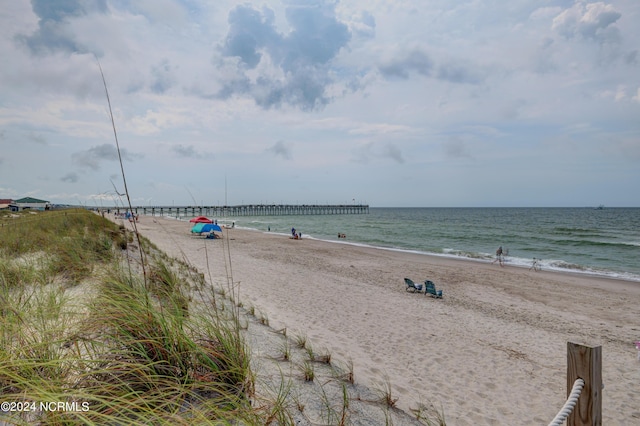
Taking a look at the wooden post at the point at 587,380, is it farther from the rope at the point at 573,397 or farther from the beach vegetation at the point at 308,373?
the beach vegetation at the point at 308,373

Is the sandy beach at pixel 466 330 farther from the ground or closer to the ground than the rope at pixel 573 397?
closer to the ground

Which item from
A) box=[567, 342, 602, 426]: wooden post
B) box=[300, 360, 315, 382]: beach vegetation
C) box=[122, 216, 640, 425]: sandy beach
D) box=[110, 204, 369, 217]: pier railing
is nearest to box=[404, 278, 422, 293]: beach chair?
box=[122, 216, 640, 425]: sandy beach

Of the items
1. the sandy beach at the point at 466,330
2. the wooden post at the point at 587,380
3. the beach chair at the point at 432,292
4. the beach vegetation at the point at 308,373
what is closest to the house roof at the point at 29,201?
the sandy beach at the point at 466,330

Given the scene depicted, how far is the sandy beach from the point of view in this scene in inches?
159

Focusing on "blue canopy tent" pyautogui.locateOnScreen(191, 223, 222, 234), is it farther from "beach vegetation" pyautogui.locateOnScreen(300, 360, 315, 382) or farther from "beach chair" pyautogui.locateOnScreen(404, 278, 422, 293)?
"beach vegetation" pyautogui.locateOnScreen(300, 360, 315, 382)

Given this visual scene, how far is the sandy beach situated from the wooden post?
89 centimetres

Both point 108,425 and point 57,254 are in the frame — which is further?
point 57,254

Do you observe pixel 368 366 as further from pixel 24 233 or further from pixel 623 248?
pixel 623 248

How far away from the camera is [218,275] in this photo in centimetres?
980

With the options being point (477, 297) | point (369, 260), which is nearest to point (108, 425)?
point (477, 297)

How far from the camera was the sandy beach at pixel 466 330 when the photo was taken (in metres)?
4.04

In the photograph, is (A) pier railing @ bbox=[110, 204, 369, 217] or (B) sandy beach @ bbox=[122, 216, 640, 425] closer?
(B) sandy beach @ bbox=[122, 216, 640, 425]

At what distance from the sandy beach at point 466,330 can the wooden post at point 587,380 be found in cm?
89

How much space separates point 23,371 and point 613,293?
1406cm
